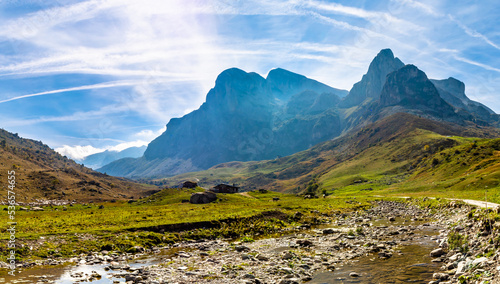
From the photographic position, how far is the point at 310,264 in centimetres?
2231

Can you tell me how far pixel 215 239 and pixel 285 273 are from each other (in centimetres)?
1920

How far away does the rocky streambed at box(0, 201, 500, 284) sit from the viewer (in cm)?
1788

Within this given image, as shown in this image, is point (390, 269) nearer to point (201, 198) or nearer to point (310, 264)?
point (310, 264)

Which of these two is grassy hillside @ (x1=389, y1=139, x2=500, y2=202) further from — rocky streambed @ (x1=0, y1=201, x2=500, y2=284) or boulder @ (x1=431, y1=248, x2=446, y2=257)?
boulder @ (x1=431, y1=248, x2=446, y2=257)

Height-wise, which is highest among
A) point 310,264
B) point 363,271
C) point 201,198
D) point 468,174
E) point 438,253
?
point 468,174

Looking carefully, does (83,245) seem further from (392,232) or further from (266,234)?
(392,232)

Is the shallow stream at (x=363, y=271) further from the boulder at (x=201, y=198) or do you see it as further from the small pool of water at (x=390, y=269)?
the boulder at (x=201, y=198)

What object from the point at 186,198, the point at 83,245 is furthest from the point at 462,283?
→ the point at 186,198

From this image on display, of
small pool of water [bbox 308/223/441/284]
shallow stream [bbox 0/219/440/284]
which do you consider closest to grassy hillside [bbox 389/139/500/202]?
small pool of water [bbox 308/223/441/284]

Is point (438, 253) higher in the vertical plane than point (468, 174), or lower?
lower

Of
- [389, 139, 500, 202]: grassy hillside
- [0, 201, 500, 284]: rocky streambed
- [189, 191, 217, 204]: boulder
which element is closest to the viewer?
[0, 201, 500, 284]: rocky streambed

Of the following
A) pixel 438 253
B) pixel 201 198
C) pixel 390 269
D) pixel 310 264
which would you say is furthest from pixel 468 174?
pixel 310 264

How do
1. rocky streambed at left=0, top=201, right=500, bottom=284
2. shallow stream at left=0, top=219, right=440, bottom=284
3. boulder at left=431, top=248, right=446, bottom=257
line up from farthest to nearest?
boulder at left=431, top=248, right=446, bottom=257
shallow stream at left=0, top=219, right=440, bottom=284
rocky streambed at left=0, top=201, right=500, bottom=284

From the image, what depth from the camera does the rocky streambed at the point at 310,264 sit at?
17.9 metres
